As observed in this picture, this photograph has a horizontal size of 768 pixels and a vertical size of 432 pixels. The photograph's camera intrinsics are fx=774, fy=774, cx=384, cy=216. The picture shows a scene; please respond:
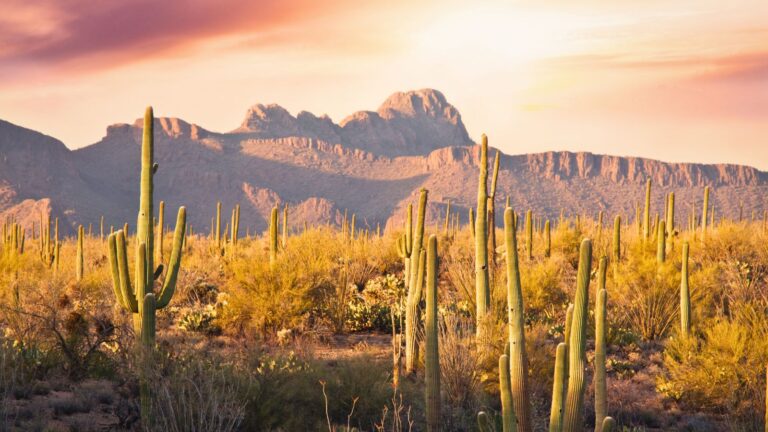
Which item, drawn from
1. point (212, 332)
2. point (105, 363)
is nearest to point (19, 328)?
point (105, 363)

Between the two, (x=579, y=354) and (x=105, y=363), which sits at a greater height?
(x=579, y=354)

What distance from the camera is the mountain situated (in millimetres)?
127812

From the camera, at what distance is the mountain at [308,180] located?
12781 centimetres

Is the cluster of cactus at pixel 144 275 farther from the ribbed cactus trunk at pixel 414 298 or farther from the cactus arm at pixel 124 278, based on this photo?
the ribbed cactus trunk at pixel 414 298

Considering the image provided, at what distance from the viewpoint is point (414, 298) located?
1110cm

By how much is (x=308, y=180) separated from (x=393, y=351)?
150 m

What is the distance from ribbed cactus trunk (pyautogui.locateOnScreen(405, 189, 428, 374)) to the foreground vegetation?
0.03 meters

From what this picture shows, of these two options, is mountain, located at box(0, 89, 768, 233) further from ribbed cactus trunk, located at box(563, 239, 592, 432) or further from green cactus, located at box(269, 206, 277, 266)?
ribbed cactus trunk, located at box(563, 239, 592, 432)

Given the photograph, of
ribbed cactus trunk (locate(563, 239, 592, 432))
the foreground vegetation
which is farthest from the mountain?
ribbed cactus trunk (locate(563, 239, 592, 432))

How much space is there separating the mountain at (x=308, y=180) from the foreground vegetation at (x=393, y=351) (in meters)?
104

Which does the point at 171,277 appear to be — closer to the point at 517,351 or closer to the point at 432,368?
the point at 432,368

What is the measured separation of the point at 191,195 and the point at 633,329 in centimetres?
14643

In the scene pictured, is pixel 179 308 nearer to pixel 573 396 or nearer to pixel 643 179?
pixel 573 396

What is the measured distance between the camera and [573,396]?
6051mm
